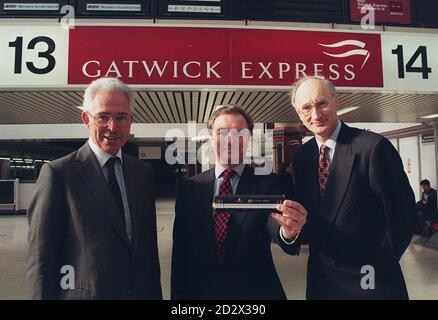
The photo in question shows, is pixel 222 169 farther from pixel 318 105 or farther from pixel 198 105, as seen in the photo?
pixel 198 105

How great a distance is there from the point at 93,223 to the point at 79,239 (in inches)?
3.5

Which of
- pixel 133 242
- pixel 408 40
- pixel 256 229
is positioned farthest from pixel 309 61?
pixel 133 242

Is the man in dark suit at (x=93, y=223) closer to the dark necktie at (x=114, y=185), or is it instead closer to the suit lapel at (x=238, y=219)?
the dark necktie at (x=114, y=185)

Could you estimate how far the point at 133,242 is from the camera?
1.48 meters

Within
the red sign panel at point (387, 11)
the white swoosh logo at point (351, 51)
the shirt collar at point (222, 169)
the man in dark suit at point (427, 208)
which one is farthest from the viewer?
the man in dark suit at point (427, 208)

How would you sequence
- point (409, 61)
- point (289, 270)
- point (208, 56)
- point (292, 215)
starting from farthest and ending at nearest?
point (289, 270) → point (409, 61) → point (208, 56) → point (292, 215)

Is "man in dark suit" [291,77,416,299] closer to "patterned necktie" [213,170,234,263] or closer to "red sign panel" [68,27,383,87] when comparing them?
"patterned necktie" [213,170,234,263]

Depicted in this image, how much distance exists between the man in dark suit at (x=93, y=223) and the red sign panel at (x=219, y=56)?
236 centimetres

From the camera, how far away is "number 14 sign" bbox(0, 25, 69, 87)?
3.62m

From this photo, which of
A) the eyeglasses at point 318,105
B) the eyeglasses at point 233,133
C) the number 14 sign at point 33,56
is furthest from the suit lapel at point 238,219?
the number 14 sign at point 33,56

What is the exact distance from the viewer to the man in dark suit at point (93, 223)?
1355 mm

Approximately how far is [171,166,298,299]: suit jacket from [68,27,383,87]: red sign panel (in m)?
2.38

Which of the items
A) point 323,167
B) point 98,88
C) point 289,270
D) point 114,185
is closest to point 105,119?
point 98,88

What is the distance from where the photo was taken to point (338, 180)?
59.4 inches
